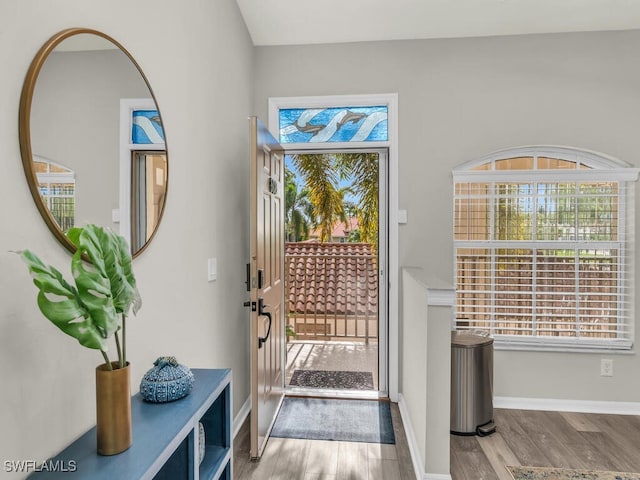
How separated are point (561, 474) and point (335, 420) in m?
1.41

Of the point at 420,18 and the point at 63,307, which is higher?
the point at 420,18

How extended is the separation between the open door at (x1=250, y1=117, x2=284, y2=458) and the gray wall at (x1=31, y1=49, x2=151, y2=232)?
0.96 meters

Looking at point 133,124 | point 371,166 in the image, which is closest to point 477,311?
point 371,166

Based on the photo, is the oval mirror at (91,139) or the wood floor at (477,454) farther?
the wood floor at (477,454)

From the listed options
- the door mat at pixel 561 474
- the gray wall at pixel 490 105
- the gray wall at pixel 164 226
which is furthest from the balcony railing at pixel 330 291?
the door mat at pixel 561 474

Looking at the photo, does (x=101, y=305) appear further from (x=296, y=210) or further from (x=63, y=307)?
(x=296, y=210)

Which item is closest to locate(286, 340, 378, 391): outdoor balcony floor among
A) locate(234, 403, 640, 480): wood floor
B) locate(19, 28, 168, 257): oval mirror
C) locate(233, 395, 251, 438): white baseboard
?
locate(233, 395, 251, 438): white baseboard

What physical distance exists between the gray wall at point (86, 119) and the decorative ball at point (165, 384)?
1.67 feet

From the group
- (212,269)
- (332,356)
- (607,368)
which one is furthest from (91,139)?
(607,368)

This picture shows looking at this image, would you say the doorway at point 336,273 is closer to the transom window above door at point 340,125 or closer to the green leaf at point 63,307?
the transom window above door at point 340,125

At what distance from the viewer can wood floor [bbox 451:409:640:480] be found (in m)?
2.20

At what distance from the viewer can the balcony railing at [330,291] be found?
4.30 m

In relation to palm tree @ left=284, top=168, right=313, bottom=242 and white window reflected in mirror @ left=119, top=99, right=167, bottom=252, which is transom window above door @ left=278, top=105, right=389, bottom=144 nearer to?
palm tree @ left=284, top=168, right=313, bottom=242

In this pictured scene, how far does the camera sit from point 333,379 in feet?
11.3
